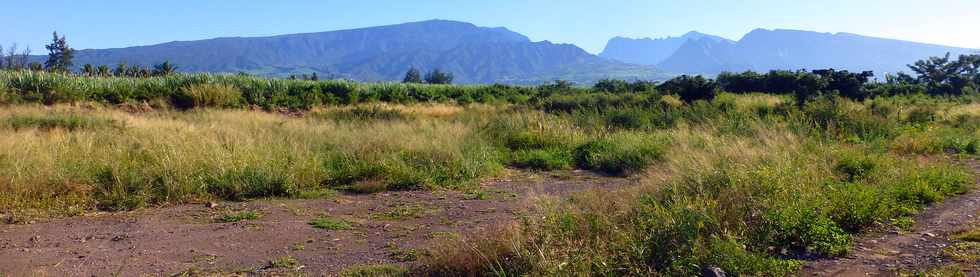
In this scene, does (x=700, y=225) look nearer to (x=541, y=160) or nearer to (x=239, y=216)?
(x=239, y=216)

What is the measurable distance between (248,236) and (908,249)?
4.97 metres

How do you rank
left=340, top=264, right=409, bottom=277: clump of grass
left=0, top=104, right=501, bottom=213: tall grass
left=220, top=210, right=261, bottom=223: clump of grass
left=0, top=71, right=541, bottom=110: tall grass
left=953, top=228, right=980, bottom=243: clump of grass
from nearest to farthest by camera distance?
1. left=340, top=264, right=409, bottom=277: clump of grass
2. left=953, top=228, right=980, bottom=243: clump of grass
3. left=220, top=210, right=261, bottom=223: clump of grass
4. left=0, top=104, right=501, bottom=213: tall grass
5. left=0, top=71, right=541, bottom=110: tall grass

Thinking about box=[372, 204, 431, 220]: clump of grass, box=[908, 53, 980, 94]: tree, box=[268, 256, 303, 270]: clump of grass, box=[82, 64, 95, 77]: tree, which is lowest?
box=[908, 53, 980, 94]: tree

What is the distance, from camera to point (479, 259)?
13.5ft

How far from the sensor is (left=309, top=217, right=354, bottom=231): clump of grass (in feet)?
19.3

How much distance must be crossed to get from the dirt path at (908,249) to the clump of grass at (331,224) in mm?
3685

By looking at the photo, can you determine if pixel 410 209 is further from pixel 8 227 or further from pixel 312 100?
pixel 312 100

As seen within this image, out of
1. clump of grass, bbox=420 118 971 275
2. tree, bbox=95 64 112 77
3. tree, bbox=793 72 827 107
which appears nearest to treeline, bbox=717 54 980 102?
tree, bbox=793 72 827 107

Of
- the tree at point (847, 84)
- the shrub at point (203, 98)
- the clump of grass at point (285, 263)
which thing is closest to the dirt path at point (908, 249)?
the clump of grass at point (285, 263)

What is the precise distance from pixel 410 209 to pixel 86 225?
113 inches

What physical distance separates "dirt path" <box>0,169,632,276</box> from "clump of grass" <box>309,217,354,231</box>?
0.06 meters

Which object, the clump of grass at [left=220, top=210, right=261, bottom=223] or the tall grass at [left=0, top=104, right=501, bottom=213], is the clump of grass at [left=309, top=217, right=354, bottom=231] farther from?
the tall grass at [left=0, top=104, right=501, bottom=213]

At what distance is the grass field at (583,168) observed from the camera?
13.8 feet

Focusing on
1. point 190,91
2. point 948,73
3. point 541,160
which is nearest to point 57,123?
point 541,160
